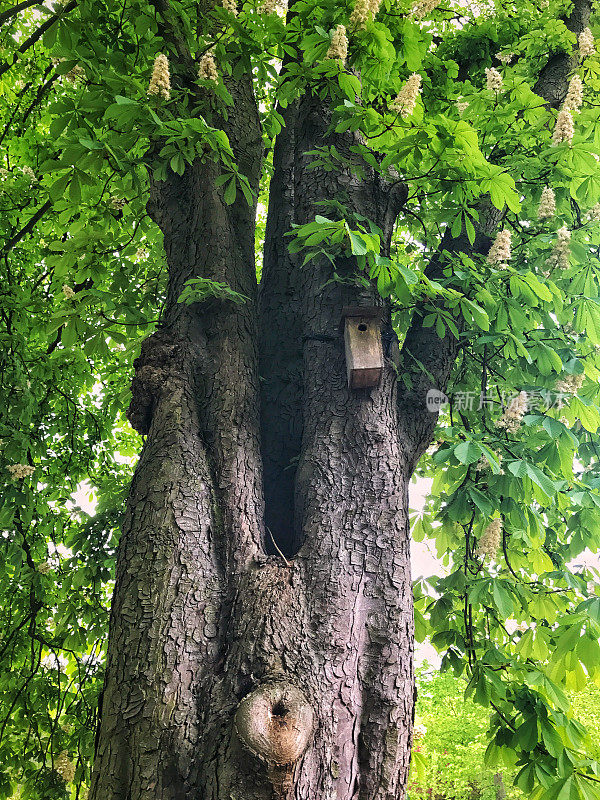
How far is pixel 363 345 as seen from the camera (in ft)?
7.83

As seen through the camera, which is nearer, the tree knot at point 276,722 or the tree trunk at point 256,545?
the tree knot at point 276,722

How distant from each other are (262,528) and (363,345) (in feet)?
2.51

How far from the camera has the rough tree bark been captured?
5.85 feet

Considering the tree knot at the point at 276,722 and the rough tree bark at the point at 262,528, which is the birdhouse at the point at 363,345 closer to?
the rough tree bark at the point at 262,528

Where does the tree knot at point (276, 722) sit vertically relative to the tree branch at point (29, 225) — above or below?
below


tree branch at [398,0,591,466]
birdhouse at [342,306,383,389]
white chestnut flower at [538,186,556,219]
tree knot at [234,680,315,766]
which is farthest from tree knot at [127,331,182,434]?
white chestnut flower at [538,186,556,219]

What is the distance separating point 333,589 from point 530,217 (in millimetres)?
1978

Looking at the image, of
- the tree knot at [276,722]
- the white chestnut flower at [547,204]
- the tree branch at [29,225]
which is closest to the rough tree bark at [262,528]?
the tree knot at [276,722]

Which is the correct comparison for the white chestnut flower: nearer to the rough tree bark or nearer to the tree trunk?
the rough tree bark

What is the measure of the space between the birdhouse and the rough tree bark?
0.30ft

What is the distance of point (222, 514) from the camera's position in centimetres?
221

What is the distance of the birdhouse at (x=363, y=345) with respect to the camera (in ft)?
7.68
